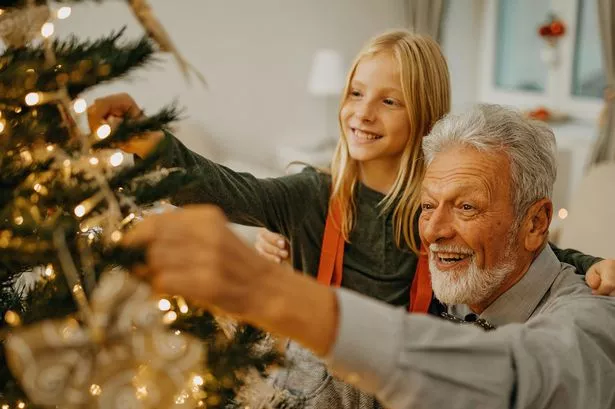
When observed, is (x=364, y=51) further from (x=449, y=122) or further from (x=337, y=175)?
(x=449, y=122)

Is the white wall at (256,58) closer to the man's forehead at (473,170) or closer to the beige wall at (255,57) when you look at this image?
the beige wall at (255,57)

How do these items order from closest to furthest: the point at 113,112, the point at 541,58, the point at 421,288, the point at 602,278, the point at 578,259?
the point at 113,112
the point at 602,278
the point at 578,259
the point at 421,288
the point at 541,58

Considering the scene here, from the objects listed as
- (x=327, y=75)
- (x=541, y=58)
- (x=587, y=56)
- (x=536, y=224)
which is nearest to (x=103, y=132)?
(x=536, y=224)

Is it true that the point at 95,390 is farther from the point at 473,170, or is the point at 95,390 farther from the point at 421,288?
the point at 421,288

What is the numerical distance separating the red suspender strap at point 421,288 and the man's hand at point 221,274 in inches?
35.6

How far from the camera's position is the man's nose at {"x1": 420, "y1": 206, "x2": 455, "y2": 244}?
1322mm

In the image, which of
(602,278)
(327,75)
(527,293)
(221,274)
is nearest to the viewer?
(221,274)

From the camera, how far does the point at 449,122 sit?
1.36 meters

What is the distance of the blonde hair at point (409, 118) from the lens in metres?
1.59


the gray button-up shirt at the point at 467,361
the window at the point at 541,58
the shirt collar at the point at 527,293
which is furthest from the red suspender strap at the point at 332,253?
the window at the point at 541,58

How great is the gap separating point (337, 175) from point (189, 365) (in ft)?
3.65

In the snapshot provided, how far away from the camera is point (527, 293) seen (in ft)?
4.20

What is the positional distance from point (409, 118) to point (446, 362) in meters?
1.00

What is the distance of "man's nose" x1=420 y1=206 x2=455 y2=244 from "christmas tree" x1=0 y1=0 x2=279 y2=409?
0.66 meters
